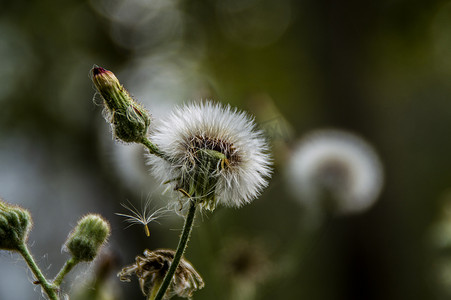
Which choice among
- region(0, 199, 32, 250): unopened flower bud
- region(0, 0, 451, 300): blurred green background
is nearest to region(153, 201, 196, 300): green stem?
region(0, 199, 32, 250): unopened flower bud

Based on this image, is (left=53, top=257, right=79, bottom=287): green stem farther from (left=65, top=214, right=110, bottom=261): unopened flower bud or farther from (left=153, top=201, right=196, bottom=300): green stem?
(left=153, top=201, right=196, bottom=300): green stem

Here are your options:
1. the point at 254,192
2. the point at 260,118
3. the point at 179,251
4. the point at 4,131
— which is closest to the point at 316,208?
the point at 260,118

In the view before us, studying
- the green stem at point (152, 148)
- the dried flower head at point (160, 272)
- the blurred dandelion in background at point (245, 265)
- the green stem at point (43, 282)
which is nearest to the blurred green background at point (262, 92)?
the blurred dandelion in background at point (245, 265)

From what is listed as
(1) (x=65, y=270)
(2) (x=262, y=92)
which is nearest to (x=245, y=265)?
(1) (x=65, y=270)

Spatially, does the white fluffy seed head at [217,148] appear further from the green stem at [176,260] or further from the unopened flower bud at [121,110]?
the green stem at [176,260]

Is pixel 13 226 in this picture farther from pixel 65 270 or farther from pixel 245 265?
pixel 245 265

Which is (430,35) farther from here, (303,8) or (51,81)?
(51,81)
